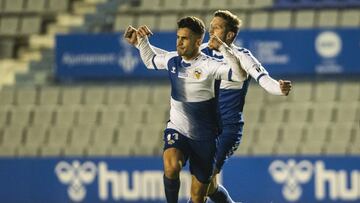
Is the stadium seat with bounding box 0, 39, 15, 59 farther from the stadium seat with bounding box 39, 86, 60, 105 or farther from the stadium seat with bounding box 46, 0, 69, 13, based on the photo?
the stadium seat with bounding box 39, 86, 60, 105

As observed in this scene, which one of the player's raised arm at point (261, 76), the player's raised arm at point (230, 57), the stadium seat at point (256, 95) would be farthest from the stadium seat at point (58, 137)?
the player's raised arm at point (230, 57)

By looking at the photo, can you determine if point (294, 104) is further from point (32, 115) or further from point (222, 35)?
point (222, 35)

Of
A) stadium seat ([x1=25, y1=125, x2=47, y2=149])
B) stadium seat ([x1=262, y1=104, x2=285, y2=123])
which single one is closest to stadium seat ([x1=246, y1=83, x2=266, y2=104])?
stadium seat ([x1=262, y1=104, x2=285, y2=123])

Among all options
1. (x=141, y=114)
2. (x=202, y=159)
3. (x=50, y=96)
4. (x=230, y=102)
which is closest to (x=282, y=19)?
(x=141, y=114)

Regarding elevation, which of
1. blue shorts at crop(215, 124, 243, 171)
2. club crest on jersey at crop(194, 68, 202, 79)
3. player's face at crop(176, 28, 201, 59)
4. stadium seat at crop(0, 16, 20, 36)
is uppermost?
player's face at crop(176, 28, 201, 59)

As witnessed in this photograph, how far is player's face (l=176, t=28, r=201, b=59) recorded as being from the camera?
27.0 feet

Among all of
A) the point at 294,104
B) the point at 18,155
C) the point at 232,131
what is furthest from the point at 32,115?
the point at 232,131

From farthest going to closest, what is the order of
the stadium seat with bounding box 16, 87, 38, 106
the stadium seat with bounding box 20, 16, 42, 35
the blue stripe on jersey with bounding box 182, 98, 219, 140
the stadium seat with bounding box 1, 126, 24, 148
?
the stadium seat with bounding box 20, 16, 42, 35 < the stadium seat with bounding box 16, 87, 38, 106 < the stadium seat with bounding box 1, 126, 24, 148 < the blue stripe on jersey with bounding box 182, 98, 219, 140

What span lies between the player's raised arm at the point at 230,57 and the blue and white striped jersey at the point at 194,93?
0.16 m

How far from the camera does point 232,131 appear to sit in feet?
30.4

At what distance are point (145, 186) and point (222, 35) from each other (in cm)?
620

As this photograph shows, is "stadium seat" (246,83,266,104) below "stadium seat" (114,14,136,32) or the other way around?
below

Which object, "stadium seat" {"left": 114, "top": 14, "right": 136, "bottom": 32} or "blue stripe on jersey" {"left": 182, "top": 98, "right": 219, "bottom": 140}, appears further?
"stadium seat" {"left": 114, "top": 14, "right": 136, "bottom": 32}

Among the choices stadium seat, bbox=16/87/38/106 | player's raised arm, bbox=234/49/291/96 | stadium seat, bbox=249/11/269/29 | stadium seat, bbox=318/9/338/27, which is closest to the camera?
player's raised arm, bbox=234/49/291/96
